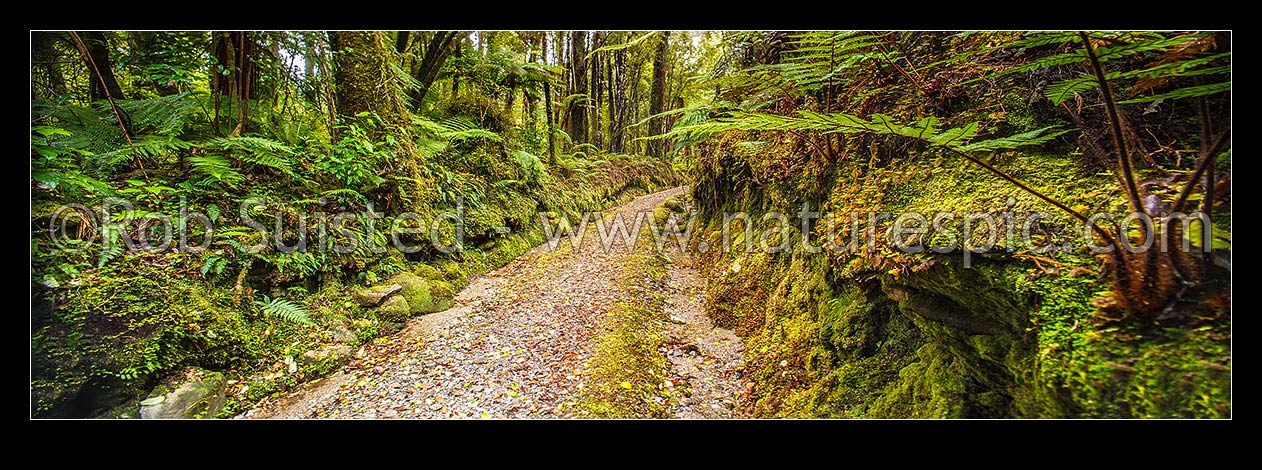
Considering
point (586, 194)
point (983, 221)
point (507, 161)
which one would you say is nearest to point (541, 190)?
point (507, 161)

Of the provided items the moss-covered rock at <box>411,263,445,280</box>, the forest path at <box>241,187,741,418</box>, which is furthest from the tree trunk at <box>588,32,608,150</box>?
the forest path at <box>241,187,741,418</box>

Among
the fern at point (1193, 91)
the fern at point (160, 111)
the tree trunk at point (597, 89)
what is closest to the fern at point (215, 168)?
the fern at point (160, 111)

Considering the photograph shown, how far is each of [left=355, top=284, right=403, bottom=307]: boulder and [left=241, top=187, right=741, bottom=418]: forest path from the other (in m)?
0.42

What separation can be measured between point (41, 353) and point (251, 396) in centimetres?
102

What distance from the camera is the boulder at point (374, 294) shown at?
4.17 meters

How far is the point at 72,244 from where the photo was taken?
2.71 metres

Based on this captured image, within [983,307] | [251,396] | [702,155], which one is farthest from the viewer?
[702,155]

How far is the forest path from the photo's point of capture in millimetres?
2920

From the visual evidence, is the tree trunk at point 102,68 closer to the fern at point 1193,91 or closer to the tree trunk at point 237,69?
the tree trunk at point 237,69

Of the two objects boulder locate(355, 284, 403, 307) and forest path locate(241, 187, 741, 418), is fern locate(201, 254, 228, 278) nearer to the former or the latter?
boulder locate(355, 284, 403, 307)

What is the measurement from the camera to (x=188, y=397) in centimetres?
262

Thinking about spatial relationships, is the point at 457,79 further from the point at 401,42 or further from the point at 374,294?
the point at 374,294

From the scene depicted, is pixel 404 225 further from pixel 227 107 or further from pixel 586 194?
pixel 586 194

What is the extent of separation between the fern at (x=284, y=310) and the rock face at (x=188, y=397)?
648 mm
